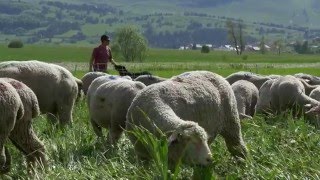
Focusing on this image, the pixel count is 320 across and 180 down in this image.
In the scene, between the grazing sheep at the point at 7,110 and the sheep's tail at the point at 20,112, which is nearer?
the grazing sheep at the point at 7,110

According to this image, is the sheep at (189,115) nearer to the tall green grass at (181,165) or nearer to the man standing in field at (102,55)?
the tall green grass at (181,165)

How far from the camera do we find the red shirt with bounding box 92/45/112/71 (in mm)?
18828

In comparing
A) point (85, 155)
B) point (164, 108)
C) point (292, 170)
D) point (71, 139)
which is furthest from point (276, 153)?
point (71, 139)

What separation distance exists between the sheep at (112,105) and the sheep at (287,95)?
396 cm

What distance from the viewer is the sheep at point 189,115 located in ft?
22.2

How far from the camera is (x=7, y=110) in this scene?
861cm

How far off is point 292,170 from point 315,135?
6.85 ft

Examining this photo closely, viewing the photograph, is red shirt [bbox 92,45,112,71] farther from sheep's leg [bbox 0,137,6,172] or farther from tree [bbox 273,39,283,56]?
tree [bbox 273,39,283,56]

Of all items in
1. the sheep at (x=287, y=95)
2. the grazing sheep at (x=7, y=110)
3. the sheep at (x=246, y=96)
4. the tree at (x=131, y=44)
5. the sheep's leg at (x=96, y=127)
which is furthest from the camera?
the tree at (x=131, y=44)

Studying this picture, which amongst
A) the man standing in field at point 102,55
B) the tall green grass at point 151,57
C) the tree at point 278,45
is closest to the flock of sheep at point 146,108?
the man standing in field at point 102,55

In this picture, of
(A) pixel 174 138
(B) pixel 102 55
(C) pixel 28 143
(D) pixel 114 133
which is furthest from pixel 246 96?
(A) pixel 174 138

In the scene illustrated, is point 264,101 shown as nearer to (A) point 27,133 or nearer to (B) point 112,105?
(B) point 112,105

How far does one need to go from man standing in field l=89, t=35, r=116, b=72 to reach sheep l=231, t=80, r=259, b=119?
15.3 ft

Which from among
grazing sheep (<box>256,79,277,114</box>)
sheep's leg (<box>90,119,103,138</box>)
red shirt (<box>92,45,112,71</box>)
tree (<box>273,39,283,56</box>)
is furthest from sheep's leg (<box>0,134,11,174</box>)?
tree (<box>273,39,283,56</box>)
